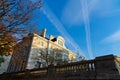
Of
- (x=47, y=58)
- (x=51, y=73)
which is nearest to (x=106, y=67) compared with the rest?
(x=51, y=73)

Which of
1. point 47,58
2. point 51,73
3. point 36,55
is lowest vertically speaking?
point 51,73

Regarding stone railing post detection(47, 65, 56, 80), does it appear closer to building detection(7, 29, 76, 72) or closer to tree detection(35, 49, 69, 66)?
building detection(7, 29, 76, 72)

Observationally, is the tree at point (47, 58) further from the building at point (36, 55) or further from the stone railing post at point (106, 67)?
the stone railing post at point (106, 67)

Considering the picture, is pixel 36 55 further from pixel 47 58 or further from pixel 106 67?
pixel 106 67

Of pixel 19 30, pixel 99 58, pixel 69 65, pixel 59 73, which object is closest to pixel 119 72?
pixel 99 58

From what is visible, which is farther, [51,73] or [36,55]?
[36,55]

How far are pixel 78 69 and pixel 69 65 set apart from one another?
79cm

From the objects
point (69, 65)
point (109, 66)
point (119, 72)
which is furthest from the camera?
point (69, 65)

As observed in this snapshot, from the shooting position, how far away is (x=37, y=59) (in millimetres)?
26359

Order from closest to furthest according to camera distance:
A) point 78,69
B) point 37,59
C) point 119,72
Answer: point 119,72
point 78,69
point 37,59

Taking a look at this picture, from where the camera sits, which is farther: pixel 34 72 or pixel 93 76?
pixel 34 72

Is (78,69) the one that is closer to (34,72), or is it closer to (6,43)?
(34,72)

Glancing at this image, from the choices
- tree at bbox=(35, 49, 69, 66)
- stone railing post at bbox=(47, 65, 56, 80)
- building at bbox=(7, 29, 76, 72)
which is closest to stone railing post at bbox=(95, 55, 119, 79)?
stone railing post at bbox=(47, 65, 56, 80)

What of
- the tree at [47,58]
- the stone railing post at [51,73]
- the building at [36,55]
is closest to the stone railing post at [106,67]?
the stone railing post at [51,73]
